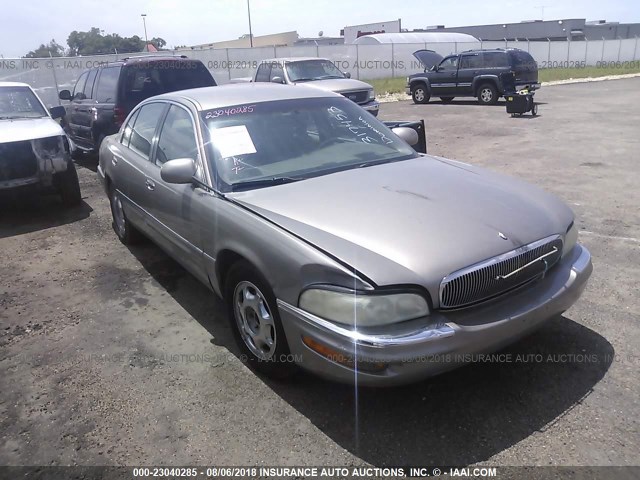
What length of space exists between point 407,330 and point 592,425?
3.74 ft

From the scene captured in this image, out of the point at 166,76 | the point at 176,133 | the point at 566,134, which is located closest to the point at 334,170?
the point at 176,133

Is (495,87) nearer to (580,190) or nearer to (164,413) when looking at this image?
(580,190)

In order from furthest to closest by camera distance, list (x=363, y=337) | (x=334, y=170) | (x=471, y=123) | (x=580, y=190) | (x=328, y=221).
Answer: (x=471, y=123) < (x=580, y=190) < (x=334, y=170) < (x=328, y=221) < (x=363, y=337)

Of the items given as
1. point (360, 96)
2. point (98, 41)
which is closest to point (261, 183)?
point (360, 96)

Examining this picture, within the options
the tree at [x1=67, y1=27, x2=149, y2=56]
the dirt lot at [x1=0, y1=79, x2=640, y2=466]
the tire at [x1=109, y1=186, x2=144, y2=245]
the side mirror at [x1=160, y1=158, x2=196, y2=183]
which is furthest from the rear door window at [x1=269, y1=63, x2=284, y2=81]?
the tree at [x1=67, y1=27, x2=149, y2=56]

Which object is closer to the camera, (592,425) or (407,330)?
(407,330)

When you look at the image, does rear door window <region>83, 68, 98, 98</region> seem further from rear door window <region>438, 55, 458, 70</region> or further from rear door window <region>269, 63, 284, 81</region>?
rear door window <region>438, 55, 458, 70</region>

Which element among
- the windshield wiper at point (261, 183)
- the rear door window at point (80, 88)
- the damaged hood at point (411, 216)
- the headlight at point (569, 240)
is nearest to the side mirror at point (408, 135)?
the damaged hood at point (411, 216)

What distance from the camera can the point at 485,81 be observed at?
18172 mm

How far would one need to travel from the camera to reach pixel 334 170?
3523mm

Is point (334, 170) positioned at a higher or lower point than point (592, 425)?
higher

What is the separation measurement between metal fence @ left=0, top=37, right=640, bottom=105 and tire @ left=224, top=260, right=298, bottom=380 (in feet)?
60.7

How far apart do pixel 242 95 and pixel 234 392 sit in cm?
223

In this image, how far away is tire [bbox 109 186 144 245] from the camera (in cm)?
531
